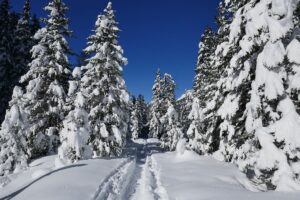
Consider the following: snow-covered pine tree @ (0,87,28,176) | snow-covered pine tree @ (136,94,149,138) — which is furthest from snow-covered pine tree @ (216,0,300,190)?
snow-covered pine tree @ (136,94,149,138)

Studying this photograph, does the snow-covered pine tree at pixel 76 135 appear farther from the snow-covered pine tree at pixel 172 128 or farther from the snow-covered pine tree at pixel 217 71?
the snow-covered pine tree at pixel 172 128

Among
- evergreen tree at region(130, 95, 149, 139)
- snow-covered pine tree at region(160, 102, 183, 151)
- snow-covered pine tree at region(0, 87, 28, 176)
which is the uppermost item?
evergreen tree at region(130, 95, 149, 139)

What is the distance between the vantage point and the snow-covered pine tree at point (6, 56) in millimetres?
36647

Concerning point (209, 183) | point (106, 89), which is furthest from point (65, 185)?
point (106, 89)

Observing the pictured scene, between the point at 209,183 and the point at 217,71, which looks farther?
the point at 217,71

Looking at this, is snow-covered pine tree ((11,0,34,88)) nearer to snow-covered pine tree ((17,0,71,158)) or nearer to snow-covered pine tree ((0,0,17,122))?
snow-covered pine tree ((0,0,17,122))

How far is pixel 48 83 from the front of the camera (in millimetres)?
28969

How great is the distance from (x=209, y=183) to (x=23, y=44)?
1249 inches

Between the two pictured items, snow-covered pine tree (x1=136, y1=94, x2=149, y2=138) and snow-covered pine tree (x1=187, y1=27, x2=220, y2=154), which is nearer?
snow-covered pine tree (x1=187, y1=27, x2=220, y2=154)

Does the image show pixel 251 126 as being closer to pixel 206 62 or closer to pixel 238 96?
pixel 238 96

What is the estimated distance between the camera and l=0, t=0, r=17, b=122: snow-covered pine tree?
120ft

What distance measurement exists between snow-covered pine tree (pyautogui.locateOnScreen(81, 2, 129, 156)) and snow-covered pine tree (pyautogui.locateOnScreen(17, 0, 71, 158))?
235cm

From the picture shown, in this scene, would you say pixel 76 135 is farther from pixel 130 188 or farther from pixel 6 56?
pixel 6 56

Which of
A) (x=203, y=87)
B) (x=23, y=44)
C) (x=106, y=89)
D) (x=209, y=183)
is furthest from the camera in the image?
(x=23, y=44)
